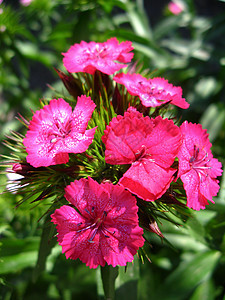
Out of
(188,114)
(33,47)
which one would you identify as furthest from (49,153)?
(33,47)

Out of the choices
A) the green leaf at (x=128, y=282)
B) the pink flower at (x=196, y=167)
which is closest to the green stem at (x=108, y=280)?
the green leaf at (x=128, y=282)

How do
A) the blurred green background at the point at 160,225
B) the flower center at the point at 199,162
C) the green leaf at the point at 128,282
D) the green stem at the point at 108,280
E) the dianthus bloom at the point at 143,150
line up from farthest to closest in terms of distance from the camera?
1. the blurred green background at the point at 160,225
2. the green leaf at the point at 128,282
3. the green stem at the point at 108,280
4. the flower center at the point at 199,162
5. the dianthus bloom at the point at 143,150

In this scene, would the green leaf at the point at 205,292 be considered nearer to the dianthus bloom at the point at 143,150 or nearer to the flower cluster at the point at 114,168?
the flower cluster at the point at 114,168

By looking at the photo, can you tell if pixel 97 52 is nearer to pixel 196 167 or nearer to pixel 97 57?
pixel 97 57

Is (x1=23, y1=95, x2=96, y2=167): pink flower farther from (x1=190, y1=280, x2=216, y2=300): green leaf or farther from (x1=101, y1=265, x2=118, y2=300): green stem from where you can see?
(x1=190, y1=280, x2=216, y2=300): green leaf

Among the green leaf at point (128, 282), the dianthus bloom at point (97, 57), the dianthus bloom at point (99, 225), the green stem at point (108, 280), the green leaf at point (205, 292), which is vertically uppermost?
the dianthus bloom at point (97, 57)

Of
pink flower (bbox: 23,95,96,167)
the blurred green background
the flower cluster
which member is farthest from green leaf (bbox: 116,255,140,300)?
pink flower (bbox: 23,95,96,167)
